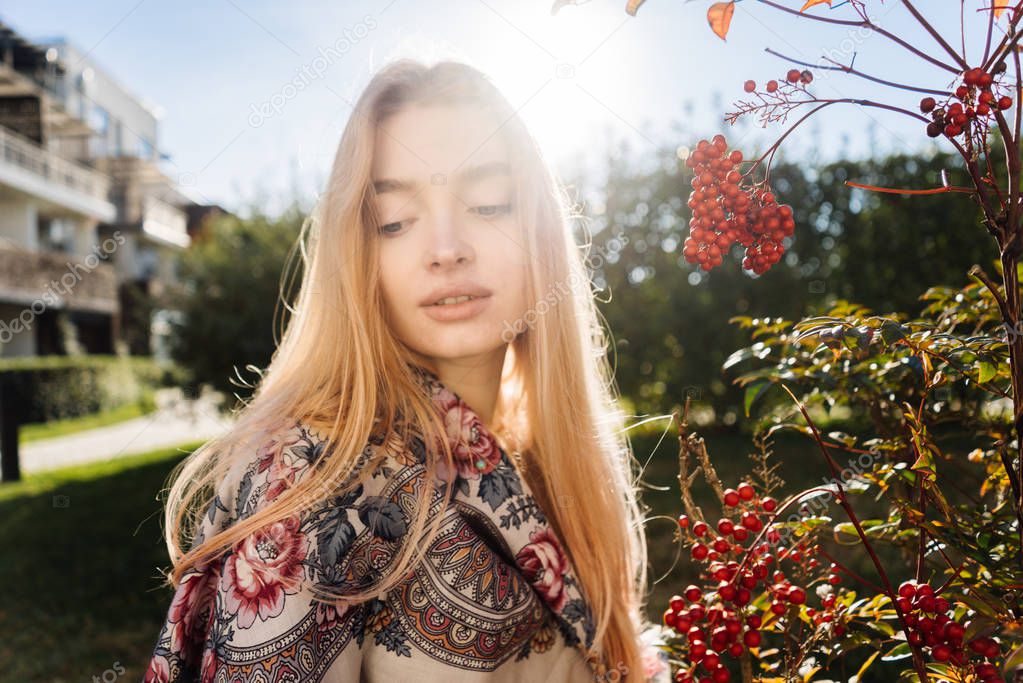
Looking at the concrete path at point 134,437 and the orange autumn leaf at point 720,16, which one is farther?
the concrete path at point 134,437

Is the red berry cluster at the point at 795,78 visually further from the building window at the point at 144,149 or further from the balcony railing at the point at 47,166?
the building window at the point at 144,149

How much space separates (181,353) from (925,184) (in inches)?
306

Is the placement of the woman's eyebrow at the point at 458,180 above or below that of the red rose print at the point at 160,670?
above

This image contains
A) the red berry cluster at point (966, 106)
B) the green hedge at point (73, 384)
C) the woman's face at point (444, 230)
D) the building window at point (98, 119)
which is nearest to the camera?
the red berry cluster at point (966, 106)

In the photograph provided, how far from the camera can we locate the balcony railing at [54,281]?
16055 mm

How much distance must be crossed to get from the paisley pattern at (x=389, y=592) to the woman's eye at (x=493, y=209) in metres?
0.34

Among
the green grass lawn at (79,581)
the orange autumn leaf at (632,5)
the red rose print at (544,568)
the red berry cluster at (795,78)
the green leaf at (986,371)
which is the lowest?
the green grass lawn at (79,581)

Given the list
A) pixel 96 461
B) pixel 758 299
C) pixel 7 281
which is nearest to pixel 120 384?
pixel 7 281

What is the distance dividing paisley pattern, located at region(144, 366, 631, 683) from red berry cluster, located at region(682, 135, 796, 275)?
2.09 ft

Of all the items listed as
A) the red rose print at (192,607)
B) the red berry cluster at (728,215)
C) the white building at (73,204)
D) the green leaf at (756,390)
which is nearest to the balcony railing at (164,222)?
the white building at (73,204)

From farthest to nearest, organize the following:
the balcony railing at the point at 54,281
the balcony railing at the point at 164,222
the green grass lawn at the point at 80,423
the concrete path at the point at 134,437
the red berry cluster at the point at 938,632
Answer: the balcony railing at the point at 164,222
the balcony railing at the point at 54,281
the green grass lawn at the point at 80,423
the concrete path at the point at 134,437
the red berry cluster at the point at 938,632

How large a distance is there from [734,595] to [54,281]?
1924cm

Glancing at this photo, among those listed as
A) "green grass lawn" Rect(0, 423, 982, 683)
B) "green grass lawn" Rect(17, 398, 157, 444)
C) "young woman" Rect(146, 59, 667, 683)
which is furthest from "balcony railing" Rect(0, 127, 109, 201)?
"young woman" Rect(146, 59, 667, 683)

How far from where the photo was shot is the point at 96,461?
31.3ft
